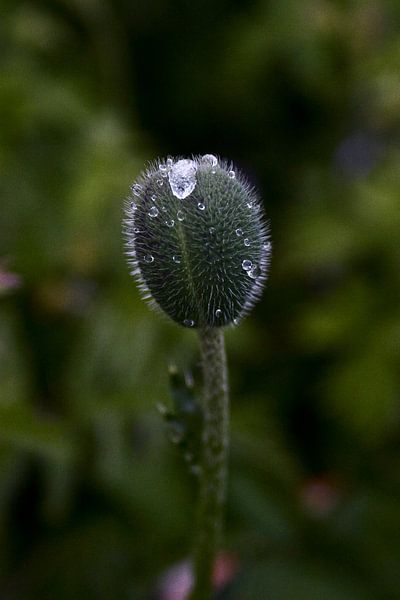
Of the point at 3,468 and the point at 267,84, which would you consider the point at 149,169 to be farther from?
the point at 267,84

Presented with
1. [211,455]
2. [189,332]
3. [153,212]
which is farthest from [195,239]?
[189,332]

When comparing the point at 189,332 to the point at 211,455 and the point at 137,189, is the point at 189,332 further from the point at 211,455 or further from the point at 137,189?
the point at 137,189

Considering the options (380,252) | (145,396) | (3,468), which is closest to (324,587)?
(145,396)

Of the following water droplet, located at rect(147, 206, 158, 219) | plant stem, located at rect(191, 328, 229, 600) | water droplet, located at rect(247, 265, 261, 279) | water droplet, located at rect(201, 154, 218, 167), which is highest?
water droplet, located at rect(201, 154, 218, 167)

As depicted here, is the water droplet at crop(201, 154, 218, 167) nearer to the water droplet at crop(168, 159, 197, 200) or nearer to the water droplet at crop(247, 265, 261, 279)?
the water droplet at crop(168, 159, 197, 200)

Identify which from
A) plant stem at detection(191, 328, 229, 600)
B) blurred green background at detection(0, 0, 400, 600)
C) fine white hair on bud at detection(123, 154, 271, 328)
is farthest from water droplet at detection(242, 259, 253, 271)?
blurred green background at detection(0, 0, 400, 600)

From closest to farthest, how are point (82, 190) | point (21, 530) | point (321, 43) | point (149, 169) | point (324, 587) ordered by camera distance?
point (149, 169) → point (324, 587) → point (21, 530) → point (82, 190) → point (321, 43)

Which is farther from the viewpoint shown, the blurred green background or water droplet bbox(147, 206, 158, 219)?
the blurred green background
